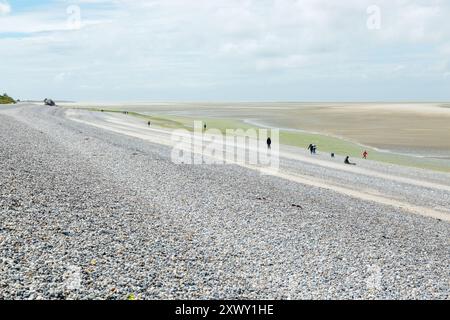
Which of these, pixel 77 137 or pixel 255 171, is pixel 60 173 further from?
pixel 77 137

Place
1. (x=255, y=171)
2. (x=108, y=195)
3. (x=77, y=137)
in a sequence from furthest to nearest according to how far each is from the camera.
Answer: (x=77, y=137) → (x=255, y=171) → (x=108, y=195)

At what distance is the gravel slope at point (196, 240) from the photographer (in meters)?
12.3

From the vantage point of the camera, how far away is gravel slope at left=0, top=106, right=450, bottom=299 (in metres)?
12.3

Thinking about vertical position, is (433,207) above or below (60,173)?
below

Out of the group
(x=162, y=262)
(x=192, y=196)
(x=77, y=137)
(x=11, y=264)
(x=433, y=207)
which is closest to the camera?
(x=11, y=264)

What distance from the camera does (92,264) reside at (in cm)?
1280

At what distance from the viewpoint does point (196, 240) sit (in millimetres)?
16375

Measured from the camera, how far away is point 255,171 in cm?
3541

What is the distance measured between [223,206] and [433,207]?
514 inches
